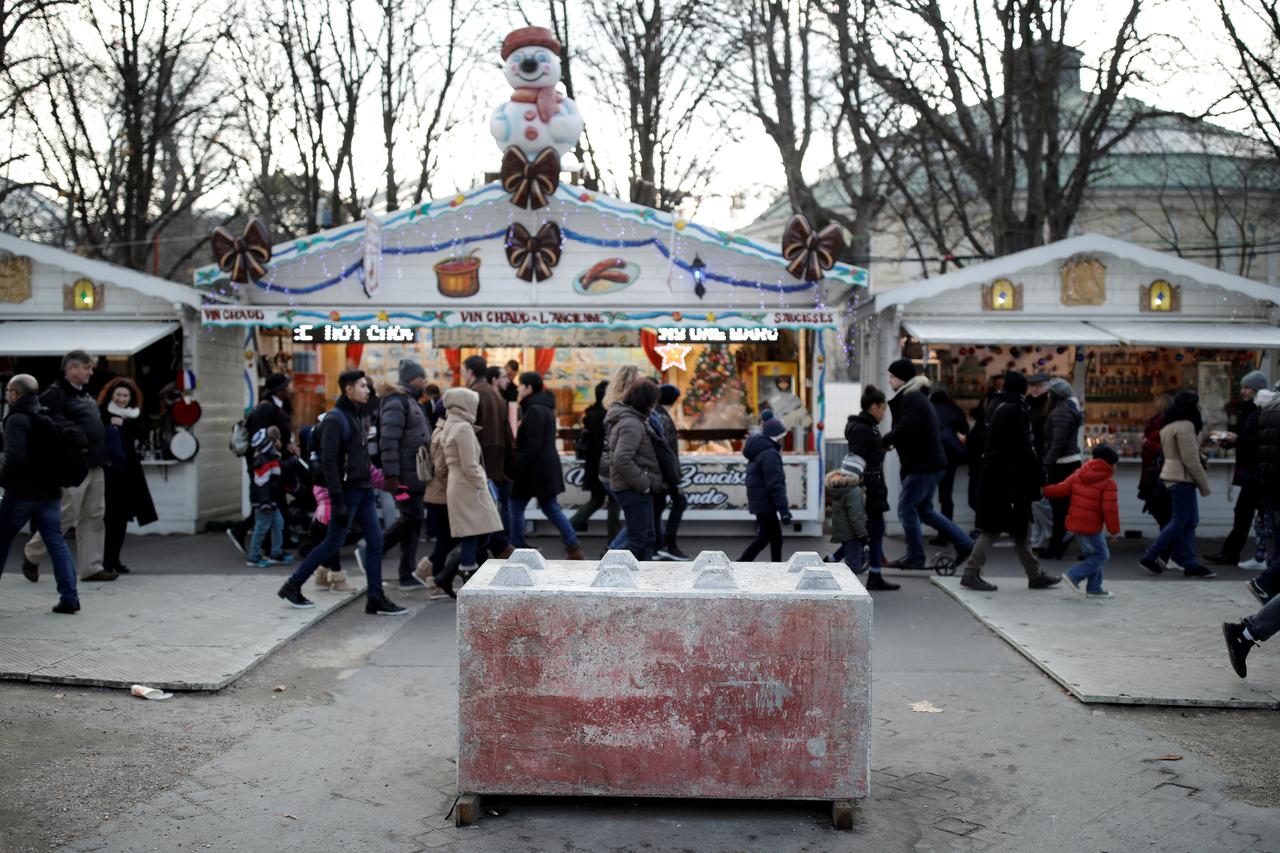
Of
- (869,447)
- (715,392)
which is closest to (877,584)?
(869,447)

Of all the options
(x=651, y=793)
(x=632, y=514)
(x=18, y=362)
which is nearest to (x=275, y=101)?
(x=18, y=362)

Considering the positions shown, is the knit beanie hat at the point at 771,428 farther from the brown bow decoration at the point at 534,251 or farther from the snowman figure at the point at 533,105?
the snowman figure at the point at 533,105

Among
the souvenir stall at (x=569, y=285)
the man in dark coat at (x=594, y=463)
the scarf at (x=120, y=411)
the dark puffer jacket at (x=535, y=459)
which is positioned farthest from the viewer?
the souvenir stall at (x=569, y=285)

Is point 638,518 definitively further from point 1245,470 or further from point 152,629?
point 1245,470

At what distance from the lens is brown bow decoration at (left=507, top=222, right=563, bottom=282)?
46.7 feet

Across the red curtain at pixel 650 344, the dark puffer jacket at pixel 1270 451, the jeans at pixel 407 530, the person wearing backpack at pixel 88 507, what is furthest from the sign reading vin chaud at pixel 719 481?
the dark puffer jacket at pixel 1270 451

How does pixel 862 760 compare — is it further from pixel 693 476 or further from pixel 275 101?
pixel 275 101

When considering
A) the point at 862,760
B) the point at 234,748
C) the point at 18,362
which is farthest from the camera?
the point at 18,362

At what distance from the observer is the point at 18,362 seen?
15.1 metres

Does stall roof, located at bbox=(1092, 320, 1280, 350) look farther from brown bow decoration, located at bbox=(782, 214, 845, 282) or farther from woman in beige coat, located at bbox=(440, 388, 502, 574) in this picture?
woman in beige coat, located at bbox=(440, 388, 502, 574)

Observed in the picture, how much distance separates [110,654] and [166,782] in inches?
101

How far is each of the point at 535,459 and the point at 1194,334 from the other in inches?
332

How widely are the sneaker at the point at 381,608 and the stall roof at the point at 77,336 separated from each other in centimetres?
618

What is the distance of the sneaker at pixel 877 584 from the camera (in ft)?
33.3
